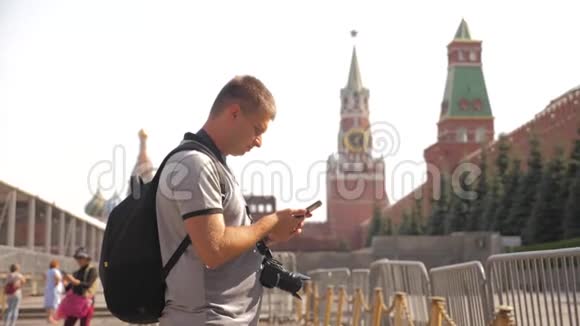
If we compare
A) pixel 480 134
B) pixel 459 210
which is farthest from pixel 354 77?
pixel 459 210

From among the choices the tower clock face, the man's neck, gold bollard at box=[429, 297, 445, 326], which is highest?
the tower clock face

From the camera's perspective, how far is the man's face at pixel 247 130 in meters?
2.52

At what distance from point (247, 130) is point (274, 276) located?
1.32ft

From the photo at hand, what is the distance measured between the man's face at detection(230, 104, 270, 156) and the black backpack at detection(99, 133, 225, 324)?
0.34 feet

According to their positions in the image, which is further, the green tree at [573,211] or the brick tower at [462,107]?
the brick tower at [462,107]

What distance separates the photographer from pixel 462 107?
2788 inches

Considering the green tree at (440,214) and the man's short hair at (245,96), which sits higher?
the green tree at (440,214)

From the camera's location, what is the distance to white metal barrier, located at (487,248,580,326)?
142 inches

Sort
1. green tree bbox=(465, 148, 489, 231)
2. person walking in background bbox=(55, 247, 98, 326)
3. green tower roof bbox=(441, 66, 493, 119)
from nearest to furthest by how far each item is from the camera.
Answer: person walking in background bbox=(55, 247, 98, 326) < green tree bbox=(465, 148, 489, 231) < green tower roof bbox=(441, 66, 493, 119)

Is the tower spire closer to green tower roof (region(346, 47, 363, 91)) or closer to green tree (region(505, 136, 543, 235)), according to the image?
green tower roof (region(346, 47, 363, 91))

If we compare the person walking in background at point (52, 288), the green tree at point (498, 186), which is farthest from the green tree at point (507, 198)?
the person walking in background at point (52, 288)

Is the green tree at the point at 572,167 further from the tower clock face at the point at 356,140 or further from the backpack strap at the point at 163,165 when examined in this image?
the tower clock face at the point at 356,140

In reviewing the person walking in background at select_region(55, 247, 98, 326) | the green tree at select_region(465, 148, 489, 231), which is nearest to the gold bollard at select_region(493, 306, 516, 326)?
the person walking in background at select_region(55, 247, 98, 326)

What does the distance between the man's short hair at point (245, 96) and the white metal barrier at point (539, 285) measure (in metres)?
1.53
